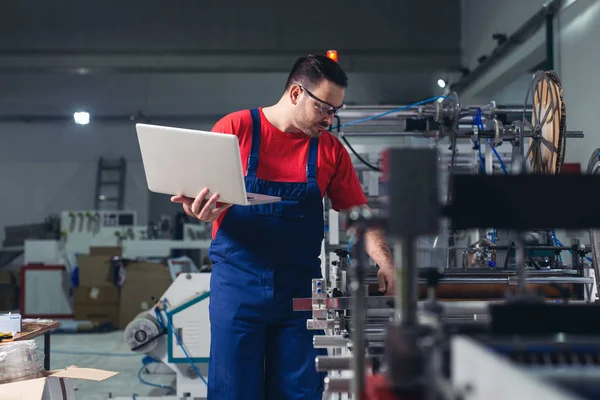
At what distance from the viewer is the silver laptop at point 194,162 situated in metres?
1.33

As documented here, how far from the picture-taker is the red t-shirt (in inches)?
65.9

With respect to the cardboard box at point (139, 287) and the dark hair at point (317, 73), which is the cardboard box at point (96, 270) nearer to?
the cardboard box at point (139, 287)

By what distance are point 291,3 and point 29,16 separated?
2.83 metres

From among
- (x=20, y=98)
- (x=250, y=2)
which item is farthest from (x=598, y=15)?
(x=20, y=98)

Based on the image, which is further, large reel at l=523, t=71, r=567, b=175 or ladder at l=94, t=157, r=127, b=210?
ladder at l=94, t=157, r=127, b=210

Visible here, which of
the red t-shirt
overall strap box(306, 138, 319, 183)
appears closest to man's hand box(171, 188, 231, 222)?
the red t-shirt

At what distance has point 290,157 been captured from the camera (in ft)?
5.61

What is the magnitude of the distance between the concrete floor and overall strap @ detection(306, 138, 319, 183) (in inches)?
77.6

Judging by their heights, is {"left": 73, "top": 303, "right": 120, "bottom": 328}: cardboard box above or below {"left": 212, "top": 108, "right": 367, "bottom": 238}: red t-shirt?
below

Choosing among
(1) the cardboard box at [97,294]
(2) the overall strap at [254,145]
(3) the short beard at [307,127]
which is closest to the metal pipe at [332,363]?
(2) the overall strap at [254,145]

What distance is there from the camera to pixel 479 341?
22.7 inches

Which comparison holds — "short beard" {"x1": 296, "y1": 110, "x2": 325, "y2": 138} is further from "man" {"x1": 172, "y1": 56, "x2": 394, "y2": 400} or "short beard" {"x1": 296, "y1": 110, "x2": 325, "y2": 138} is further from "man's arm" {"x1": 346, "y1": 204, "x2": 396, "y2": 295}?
"man's arm" {"x1": 346, "y1": 204, "x2": 396, "y2": 295}

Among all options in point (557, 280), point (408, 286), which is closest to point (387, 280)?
point (557, 280)

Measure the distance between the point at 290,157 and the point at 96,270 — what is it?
4741mm
